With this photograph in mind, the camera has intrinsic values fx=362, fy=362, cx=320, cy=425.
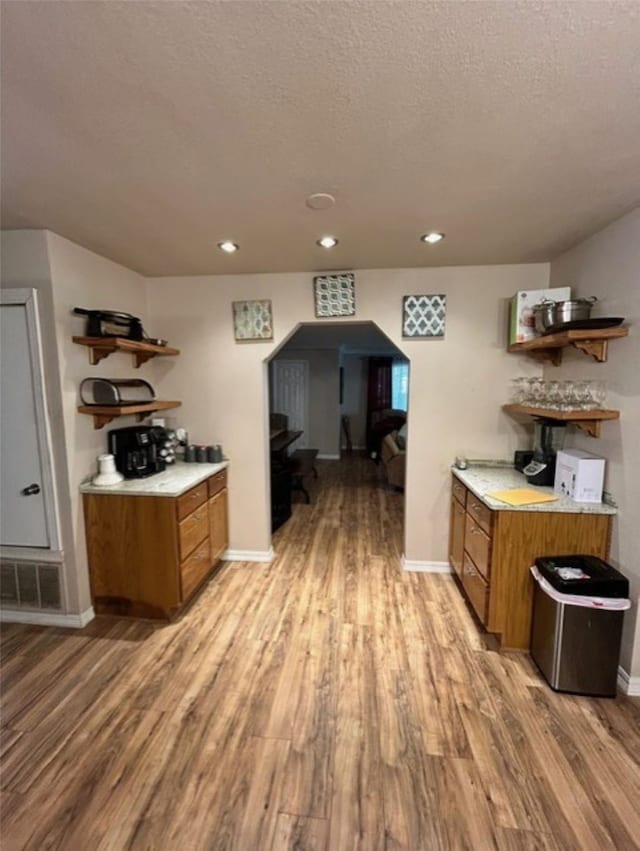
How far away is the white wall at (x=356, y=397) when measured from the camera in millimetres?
8758

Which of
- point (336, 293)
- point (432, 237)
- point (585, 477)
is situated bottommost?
point (585, 477)

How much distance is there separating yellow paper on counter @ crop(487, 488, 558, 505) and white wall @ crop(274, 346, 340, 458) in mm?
5379

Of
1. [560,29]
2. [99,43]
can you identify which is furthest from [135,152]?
[560,29]

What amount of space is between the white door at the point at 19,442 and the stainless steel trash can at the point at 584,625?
301 cm

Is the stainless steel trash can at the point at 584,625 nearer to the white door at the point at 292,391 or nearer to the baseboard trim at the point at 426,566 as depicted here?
the baseboard trim at the point at 426,566

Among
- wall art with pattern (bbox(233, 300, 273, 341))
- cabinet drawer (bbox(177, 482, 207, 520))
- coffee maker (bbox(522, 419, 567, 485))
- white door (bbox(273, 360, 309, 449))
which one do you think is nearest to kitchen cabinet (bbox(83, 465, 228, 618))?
cabinet drawer (bbox(177, 482, 207, 520))

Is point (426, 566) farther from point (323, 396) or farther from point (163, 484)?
point (323, 396)

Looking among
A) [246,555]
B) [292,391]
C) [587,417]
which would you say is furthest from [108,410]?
[292,391]

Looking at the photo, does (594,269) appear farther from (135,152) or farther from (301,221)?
(135,152)

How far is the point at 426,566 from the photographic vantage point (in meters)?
3.10

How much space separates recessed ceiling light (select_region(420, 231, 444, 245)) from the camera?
2.18 m

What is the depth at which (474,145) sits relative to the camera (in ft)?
4.43

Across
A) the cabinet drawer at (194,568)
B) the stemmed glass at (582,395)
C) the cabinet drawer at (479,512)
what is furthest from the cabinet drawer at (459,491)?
Result: the cabinet drawer at (194,568)

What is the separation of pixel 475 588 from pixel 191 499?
6.53 feet
